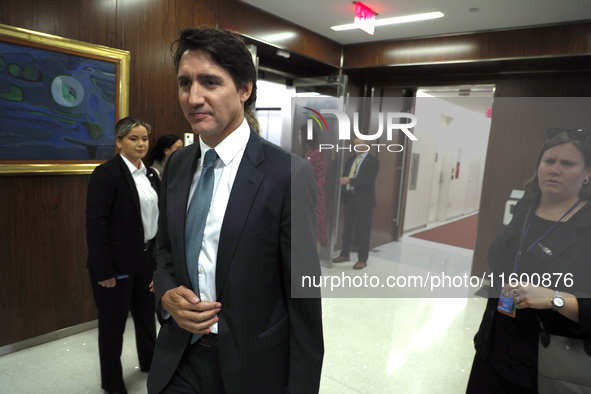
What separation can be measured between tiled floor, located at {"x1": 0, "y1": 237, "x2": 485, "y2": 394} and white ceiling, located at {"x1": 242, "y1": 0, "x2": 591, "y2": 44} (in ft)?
7.37

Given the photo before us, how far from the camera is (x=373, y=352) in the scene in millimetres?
2795

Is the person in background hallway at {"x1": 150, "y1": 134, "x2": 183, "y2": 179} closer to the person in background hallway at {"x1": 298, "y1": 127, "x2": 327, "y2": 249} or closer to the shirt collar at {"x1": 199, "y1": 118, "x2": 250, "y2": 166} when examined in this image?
the person in background hallway at {"x1": 298, "y1": 127, "x2": 327, "y2": 249}

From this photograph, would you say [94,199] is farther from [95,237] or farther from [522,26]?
[522,26]

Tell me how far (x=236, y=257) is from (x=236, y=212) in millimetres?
122

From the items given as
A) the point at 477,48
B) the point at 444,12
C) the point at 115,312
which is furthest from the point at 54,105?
the point at 477,48

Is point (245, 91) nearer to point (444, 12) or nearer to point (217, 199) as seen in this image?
point (217, 199)

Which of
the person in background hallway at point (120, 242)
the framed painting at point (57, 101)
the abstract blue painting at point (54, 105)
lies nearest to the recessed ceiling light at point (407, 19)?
the framed painting at point (57, 101)

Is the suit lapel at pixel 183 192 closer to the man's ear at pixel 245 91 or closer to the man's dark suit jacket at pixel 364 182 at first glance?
the man's ear at pixel 245 91

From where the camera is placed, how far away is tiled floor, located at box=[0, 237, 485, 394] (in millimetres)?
2318

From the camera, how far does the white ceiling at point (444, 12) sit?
10.8ft

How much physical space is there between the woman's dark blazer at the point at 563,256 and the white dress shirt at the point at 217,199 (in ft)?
3.34

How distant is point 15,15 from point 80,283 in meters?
1.85

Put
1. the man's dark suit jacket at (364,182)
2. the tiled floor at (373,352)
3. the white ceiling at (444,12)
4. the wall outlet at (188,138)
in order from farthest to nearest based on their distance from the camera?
1. the wall outlet at (188,138)
2. the white ceiling at (444,12)
3. the man's dark suit jacket at (364,182)
4. the tiled floor at (373,352)

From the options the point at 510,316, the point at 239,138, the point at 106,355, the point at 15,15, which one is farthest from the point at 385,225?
the point at 15,15
